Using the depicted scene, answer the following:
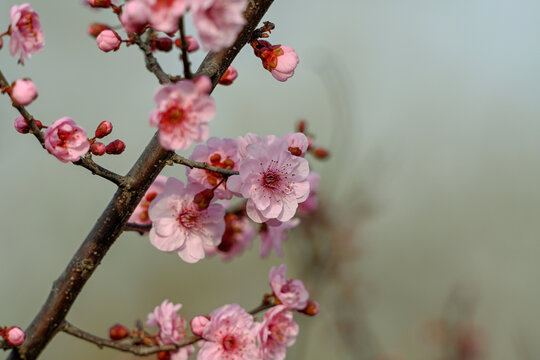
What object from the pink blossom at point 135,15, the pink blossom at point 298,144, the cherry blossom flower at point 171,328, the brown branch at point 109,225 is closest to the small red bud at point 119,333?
the cherry blossom flower at point 171,328

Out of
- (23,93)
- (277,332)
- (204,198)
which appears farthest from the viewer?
(277,332)

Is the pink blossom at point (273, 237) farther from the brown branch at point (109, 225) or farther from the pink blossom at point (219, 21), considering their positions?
the pink blossom at point (219, 21)

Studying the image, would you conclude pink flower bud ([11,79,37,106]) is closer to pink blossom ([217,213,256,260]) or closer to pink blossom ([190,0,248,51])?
pink blossom ([190,0,248,51])

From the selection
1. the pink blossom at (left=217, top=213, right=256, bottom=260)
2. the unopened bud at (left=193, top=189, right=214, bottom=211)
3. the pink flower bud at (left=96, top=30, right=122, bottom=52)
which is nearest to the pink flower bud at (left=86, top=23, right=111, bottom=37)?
the pink flower bud at (left=96, top=30, right=122, bottom=52)

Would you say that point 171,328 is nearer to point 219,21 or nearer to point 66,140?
point 66,140

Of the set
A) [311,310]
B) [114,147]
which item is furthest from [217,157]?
[311,310]

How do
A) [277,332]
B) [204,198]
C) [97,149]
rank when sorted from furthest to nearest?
1. [277,332]
2. [204,198]
3. [97,149]
